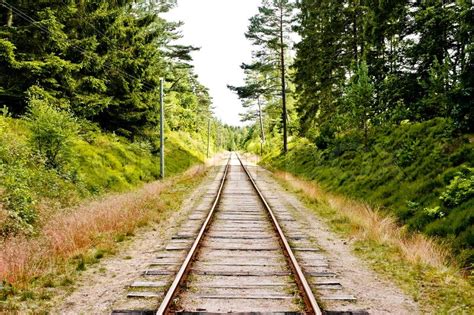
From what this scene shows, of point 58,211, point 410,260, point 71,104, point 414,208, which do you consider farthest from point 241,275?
point 71,104

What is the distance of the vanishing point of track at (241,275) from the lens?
526 centimetres

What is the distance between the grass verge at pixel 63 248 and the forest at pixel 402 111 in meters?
7.70

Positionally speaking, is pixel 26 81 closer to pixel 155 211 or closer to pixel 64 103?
pixel 64 103

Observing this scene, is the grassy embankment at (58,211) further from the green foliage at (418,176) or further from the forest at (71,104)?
the green foliage at (418,176)

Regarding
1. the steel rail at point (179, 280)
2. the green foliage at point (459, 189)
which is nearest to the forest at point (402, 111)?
the green foliage at point (459, 189)

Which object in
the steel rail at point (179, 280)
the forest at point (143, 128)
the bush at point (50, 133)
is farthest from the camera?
the bush at point (50, 133)

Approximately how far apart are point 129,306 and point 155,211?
291 inches

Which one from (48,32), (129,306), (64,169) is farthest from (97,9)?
(129,306)

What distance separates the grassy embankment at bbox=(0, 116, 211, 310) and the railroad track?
1.60 meters

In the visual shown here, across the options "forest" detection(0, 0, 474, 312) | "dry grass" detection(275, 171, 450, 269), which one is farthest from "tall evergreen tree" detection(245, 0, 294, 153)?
"dry grass" detection(275, 171, 450, 269)

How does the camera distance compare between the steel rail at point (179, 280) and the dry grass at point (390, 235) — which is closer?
the steel rail at point (179, 280)

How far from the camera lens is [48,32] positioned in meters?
16.2

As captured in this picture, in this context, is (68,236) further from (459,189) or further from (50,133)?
(459,189)

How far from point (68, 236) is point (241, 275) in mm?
4487
